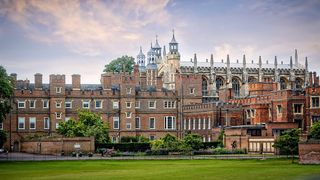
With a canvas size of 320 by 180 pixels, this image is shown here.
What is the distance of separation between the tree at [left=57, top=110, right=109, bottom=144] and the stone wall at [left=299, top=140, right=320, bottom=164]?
34994 millimetres

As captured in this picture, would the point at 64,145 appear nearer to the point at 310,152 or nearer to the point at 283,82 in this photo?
the point at 310,152

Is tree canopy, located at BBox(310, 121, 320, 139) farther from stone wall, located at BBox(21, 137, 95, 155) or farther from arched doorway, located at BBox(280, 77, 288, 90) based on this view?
arched doorway, located at BBox(280, 77, 288, 90)

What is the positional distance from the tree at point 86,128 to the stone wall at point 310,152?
115 feet

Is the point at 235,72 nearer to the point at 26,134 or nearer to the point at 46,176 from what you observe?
the point at 26,134

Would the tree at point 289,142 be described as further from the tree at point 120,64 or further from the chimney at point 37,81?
the tree at point 120,64

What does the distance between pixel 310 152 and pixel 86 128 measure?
124 feet

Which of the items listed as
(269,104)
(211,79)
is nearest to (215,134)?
(269,104)

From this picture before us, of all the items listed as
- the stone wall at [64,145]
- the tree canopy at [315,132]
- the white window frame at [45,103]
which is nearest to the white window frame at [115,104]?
the white window frame at [45,103]

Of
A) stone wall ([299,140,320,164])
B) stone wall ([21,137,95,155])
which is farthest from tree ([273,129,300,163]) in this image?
stone wall ([21,137,95,155])

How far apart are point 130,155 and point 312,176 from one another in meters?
37.4

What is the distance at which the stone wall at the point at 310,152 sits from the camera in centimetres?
5825

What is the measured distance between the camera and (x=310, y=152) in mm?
58531

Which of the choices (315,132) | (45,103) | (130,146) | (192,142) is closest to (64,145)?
(130,146)

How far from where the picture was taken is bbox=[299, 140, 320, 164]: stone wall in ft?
191
